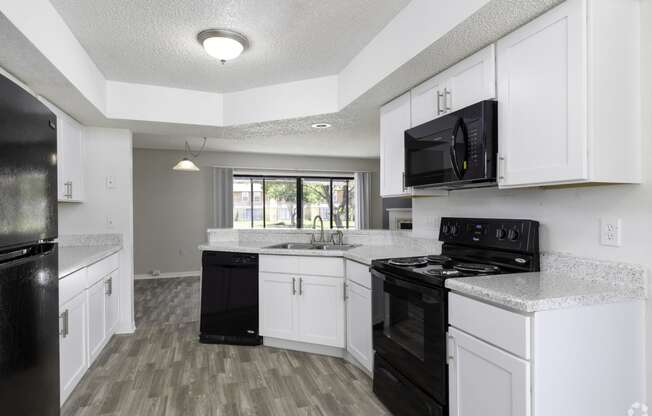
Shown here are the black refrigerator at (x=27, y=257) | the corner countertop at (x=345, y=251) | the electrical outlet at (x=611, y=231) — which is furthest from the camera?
the corner countertop at (x=345, y=251)

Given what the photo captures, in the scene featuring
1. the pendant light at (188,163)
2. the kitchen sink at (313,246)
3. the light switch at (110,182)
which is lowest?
the kitchen sink at (313,246)

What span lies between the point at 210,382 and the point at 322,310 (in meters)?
0.96

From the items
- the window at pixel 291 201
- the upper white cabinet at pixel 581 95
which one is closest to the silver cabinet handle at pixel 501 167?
the upper white cabinet at pixel 581 95

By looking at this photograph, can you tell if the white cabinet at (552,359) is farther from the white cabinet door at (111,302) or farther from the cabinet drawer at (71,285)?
the white cabinet door at (111,302)

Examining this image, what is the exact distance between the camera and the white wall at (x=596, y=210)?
1.48 metres

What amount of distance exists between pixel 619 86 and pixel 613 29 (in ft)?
0.72

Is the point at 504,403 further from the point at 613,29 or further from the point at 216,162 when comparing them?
the point at 216,162

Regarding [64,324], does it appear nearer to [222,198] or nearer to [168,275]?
[168,275]

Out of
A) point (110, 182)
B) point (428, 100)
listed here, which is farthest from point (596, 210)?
point (110, 182)

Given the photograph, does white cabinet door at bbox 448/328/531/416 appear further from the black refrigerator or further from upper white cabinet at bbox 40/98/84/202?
upper white cabinet at bbox 40/98/84/202

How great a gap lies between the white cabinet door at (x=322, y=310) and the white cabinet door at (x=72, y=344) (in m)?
1.53

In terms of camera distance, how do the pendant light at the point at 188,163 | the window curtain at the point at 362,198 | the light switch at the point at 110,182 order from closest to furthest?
the light switch at the point at 110,182 < the pendant light at the point at 188,163 < the window curtain at the point at 362,198

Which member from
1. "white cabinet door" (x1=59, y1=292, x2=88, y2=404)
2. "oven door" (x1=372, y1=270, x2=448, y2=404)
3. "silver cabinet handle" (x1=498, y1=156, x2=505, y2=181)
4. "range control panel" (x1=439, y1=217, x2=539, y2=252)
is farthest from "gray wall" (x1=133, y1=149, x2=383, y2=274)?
"silver cabinet handle" (x1=498, y1=156, x2=505, y2=181)

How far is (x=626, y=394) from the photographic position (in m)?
1.47
